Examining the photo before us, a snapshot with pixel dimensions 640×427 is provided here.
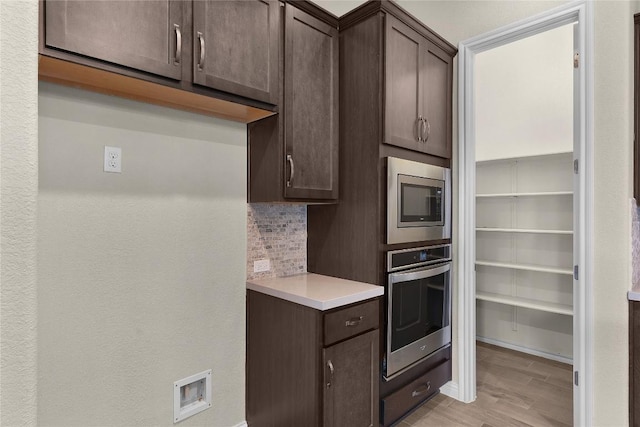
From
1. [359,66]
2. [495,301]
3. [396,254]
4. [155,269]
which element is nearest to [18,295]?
[155,269]

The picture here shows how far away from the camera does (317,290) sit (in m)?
1.90

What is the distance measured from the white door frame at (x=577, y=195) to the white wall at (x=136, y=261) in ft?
5.02

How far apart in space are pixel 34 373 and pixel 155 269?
3.27 ft

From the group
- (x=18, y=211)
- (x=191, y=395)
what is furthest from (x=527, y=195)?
(x=18, y=211)

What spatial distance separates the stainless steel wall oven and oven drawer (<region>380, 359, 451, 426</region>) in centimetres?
13

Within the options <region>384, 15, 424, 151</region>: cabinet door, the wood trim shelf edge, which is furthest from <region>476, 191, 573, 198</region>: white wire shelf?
the wood trim shelf edge

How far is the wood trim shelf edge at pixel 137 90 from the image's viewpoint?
1312 mm

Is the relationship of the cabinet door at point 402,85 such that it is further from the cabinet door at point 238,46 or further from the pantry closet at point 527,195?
the pantry closet at point 527,195

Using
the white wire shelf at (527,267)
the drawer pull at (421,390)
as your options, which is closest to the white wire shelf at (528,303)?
the white wire shelf at (527,267)

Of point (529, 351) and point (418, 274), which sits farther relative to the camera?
point (529, 351)

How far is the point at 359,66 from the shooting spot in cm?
212

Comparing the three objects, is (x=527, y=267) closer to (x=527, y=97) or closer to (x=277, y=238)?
(x=527, y=97)

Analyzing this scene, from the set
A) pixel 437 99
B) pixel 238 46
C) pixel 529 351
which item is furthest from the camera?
pixel 529 351

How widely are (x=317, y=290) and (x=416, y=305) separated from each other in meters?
0.72
